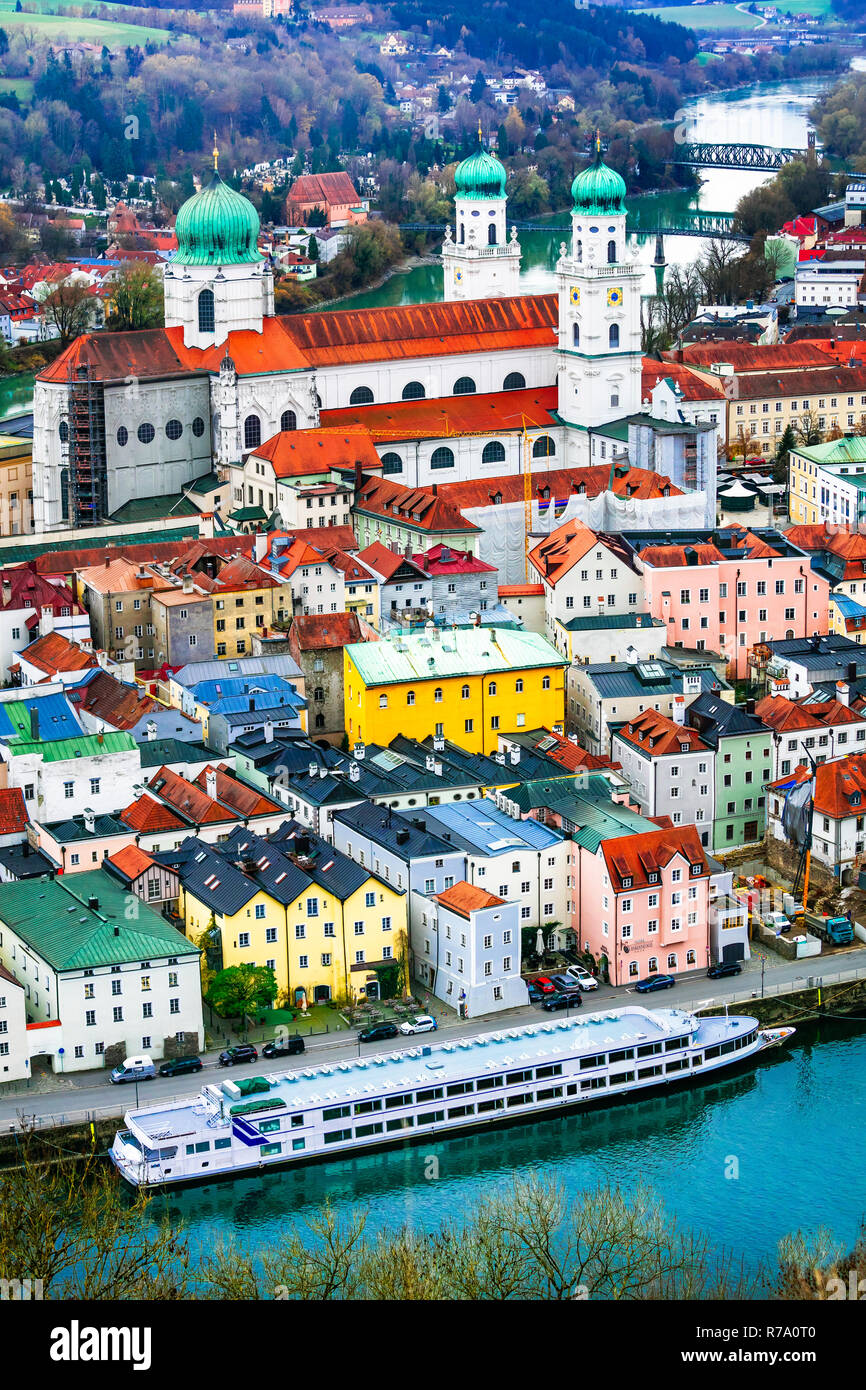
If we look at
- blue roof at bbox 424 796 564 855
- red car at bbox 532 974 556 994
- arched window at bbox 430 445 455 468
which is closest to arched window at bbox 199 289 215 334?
arched window at bbox 430 445 455 468

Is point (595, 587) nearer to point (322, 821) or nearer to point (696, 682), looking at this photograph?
point (696, 682)

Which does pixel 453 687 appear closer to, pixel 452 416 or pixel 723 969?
pixel 723 969

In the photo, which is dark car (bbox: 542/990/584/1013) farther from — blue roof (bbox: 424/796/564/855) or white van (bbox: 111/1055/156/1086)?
white van (bbox: 111/1055/156/1086)

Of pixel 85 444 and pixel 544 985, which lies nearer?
pixel 544 985

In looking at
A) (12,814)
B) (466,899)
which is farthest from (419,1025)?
(12,814)
